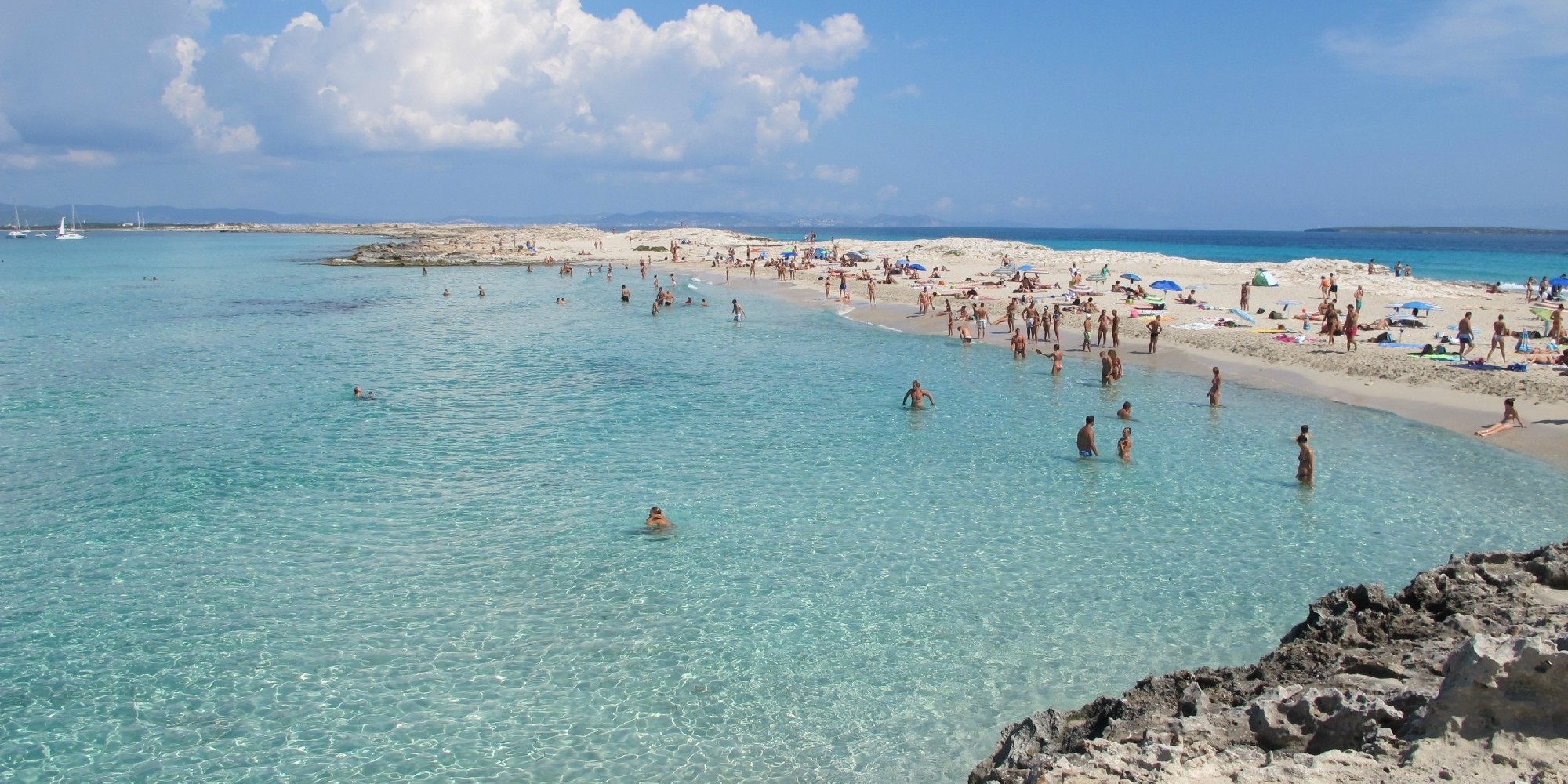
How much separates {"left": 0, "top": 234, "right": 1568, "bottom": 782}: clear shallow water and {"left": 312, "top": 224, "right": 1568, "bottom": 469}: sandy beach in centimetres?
259

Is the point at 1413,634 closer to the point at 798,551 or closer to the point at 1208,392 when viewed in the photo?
the point at 798,551

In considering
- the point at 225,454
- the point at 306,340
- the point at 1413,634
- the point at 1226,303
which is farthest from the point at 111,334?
the point at 1226,303

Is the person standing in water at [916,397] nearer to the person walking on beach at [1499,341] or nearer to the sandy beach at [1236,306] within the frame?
the sandy beach at [1236,306]

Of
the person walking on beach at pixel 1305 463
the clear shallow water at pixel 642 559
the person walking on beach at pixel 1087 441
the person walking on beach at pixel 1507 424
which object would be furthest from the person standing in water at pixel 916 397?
the person walking on beach at pixel 1507 424

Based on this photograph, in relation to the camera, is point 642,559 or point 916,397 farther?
point 916,397

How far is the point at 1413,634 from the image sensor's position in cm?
780

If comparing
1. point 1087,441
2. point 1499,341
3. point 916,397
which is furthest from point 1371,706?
point 1499,341

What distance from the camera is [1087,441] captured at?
18.5 m

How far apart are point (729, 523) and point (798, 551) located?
5.19ft

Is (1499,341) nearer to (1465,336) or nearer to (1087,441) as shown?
(1465,336)

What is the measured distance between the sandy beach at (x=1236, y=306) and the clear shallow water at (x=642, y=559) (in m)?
2.59

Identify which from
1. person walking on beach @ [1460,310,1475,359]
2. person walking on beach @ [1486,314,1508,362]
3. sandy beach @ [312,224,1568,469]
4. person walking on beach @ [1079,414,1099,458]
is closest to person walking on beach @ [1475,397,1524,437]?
sandy beach @ [312,224,1568,469]

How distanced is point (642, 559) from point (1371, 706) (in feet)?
31.1

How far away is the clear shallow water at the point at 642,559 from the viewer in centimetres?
933
